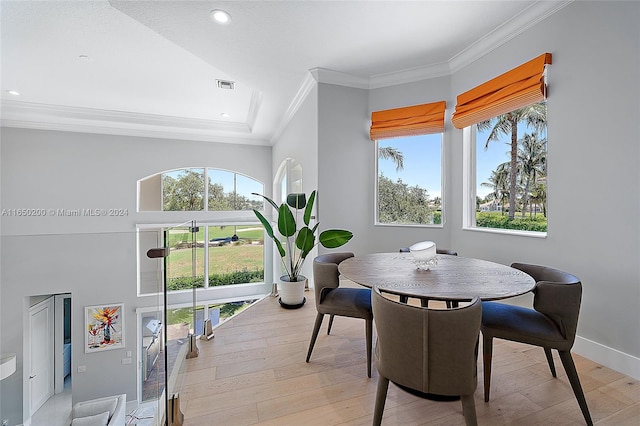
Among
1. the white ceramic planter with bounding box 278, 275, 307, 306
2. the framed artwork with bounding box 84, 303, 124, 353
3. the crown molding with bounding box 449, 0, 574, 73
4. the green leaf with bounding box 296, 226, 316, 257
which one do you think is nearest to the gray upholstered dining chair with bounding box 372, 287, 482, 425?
the green leaf with bounding box 296, 226, 316, 257

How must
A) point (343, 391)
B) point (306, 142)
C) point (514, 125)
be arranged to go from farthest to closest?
point (306, 142), point (514, 125), point (343, 391)

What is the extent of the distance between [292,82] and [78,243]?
3470 mm

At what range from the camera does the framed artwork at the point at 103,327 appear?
131 inches

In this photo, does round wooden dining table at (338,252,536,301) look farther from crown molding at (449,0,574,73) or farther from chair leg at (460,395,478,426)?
crown molding at (449,0,574,73)

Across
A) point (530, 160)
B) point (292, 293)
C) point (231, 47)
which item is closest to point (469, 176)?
point (530, 160)

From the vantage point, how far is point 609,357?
1877 millimetres

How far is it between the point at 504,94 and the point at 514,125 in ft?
1.15

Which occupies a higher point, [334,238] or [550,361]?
[334,238]

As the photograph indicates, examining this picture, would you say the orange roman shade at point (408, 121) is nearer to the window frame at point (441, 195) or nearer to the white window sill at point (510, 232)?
the window frame at point (441, 195)

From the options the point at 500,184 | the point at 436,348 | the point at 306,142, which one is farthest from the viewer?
the point at 306,142

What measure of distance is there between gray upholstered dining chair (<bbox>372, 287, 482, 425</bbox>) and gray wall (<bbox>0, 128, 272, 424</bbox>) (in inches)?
87.0

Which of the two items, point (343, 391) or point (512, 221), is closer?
point (343, 391)

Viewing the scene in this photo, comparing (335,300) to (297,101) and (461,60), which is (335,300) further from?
(297,101)

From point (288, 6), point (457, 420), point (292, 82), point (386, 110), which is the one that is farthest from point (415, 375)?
point (292, 82)
